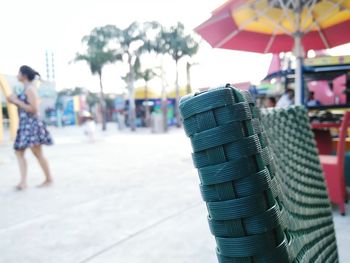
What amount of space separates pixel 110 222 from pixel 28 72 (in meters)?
2.48

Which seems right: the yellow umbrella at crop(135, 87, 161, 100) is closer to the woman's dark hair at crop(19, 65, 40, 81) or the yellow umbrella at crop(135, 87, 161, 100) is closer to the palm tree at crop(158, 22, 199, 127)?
the palm tree at crop(158, 22, 199, 127)

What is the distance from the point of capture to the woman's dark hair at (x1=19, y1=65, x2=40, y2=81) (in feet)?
14.2

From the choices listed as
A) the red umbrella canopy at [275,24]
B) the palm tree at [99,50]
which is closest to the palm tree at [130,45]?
the palm tree at [99,50]

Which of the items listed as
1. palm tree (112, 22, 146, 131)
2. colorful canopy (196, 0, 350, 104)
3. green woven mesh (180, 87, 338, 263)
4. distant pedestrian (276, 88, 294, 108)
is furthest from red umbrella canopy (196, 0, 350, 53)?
palm tree (112, 22, 146, 131)

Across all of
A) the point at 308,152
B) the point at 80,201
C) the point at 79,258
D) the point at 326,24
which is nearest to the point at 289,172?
the point at 308,152

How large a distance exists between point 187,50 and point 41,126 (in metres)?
22.3

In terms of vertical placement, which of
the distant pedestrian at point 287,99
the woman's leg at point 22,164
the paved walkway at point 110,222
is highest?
the distant pedestrian at point 287,99

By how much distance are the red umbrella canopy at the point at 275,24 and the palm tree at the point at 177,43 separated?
1728 cm

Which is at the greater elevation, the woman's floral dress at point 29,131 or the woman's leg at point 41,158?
the woman's floral dress at point 29,131

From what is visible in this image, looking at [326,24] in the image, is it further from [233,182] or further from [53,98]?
[53,98]

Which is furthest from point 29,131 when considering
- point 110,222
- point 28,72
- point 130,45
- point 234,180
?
point 130,45

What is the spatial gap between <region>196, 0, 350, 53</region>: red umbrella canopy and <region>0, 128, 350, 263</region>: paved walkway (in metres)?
2.43

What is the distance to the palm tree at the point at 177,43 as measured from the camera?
2427 centimetres

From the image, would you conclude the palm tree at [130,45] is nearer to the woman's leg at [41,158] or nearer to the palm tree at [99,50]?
the palm tree at [99,50]
